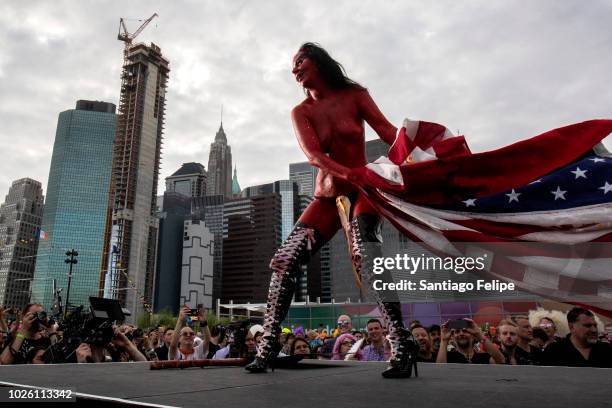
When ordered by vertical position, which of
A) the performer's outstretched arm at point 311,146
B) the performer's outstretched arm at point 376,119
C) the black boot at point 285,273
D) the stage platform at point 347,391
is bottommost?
the stage platform at point 347,391

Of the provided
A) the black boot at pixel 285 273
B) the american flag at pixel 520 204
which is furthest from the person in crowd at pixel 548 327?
the black boot at pixel 285 273

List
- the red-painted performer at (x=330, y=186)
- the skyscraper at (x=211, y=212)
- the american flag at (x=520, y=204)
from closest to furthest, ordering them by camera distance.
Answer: the american flag at (x=520, y=204), the red-painted performer at (x=330, y=186), the skyscraper at (x=211, y=212)

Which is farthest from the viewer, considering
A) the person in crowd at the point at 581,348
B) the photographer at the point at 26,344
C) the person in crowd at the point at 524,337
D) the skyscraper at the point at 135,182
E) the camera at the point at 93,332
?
the skyscraper at the point at 135,182

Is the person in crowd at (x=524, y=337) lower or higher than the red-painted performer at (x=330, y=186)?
lower

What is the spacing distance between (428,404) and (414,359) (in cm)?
150

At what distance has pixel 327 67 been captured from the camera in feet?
14.5

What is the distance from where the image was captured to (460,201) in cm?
359

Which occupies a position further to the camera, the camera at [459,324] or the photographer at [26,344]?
the camera at [459,324]

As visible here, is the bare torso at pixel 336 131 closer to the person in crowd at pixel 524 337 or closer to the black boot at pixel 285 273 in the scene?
the black boot at pixel 285 273

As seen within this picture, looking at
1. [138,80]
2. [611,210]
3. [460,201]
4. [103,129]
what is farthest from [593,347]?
[103,129]

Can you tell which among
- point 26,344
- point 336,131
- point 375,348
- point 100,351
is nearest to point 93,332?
point 100,351

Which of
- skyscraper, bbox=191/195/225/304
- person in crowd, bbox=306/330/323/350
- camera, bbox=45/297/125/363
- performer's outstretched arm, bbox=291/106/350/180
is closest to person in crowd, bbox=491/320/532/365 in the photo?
performer's outstretched arm, bbox=291/106/350/180

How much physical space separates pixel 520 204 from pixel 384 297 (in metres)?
1.24

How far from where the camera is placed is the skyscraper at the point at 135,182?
4286 inches
